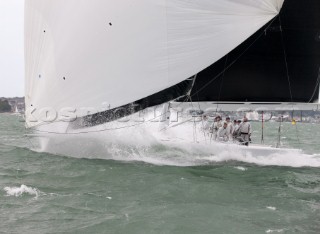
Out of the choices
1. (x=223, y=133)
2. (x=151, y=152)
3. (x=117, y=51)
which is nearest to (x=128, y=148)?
(x=151, y=152)

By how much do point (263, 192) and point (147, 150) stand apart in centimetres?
555

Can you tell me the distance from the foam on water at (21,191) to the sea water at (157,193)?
0.02 metres

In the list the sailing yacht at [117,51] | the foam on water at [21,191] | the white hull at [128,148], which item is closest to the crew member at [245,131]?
the white hull at [128,148]

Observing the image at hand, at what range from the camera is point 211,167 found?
11.1 m

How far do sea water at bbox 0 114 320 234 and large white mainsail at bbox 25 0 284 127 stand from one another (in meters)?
1.71

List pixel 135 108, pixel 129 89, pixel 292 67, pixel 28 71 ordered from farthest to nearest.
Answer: pixel 292 67 < pixel 28 71 < pixel 135 108 < pixel 129 89

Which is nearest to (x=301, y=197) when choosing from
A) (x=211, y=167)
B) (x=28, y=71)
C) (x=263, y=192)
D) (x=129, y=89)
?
(x=263, y=192)

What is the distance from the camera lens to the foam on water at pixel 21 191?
796 cm

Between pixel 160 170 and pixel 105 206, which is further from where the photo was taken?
pixel 160 170

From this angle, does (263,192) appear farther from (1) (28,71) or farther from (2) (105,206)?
(1) (28,71)

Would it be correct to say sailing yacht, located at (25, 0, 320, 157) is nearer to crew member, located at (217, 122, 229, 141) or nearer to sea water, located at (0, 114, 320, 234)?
sea water, located at (0, 114, 320, 234)

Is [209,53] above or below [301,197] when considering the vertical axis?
above

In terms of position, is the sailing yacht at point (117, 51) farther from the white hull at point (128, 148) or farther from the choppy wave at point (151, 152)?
the choppy wave at point (151, 152)

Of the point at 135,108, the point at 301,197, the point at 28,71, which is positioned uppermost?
the point at 28,71
